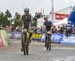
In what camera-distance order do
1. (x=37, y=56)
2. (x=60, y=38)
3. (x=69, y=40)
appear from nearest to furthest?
(x=37, y=56) → (x=69, y=40) → (x=60, y=38)

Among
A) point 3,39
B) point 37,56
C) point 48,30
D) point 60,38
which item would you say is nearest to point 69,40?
point 60,38

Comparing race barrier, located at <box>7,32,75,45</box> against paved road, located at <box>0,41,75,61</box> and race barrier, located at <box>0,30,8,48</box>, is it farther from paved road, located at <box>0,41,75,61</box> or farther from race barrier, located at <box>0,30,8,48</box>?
paved road, located at <box>0,41,75,61</box>

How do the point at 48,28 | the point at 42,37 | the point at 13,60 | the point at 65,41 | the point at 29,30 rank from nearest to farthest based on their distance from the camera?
the point at 13,60, the point at 29,30, the point at 48,28, the point at 65,41, the point at 42,37

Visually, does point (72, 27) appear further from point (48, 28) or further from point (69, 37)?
point (48, 28)

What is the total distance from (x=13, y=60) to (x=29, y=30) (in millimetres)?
2615

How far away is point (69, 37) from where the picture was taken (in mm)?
27422

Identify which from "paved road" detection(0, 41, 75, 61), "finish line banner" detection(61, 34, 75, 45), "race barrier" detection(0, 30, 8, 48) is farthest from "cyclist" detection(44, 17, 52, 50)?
"finish line banner" detection(61, 34, 75, 45)

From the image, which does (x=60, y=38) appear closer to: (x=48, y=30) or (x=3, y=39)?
(x=3, y=39)

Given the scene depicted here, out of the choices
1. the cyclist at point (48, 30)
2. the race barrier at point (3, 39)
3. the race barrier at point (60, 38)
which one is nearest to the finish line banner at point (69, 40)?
the race barrier at point (60, 38)

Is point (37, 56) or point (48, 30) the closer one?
point (37, 56)

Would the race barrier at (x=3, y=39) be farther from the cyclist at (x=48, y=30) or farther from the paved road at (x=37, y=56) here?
the paved road at (x=37, y=56)

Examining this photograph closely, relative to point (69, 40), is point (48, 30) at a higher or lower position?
higher

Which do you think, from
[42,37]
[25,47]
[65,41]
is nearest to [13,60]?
[25,47]

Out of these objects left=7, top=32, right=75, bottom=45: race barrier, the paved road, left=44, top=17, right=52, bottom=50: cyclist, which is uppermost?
left=44, top=17, right=52, bottom=50: cyclist
